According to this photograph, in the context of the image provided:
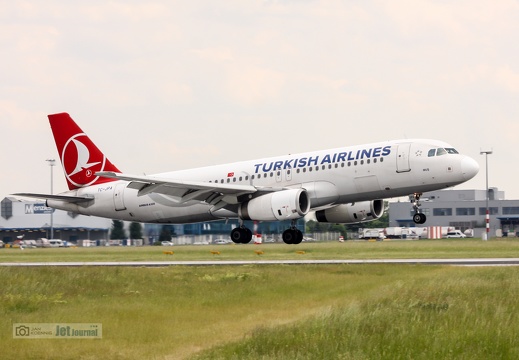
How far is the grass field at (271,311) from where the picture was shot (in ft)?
57.6

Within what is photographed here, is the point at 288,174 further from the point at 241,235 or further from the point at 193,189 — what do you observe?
the point at 241,235

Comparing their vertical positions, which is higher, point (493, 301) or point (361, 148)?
point (361, 148)

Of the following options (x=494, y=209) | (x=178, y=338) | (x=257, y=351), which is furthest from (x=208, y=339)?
(x=494, y=209)

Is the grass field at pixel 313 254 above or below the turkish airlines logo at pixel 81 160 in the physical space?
below

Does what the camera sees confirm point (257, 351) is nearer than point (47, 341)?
Yes

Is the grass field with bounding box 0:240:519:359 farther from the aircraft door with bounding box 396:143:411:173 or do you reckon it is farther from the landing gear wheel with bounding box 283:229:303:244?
the landing gear wheel with bounding box 283:229:303:244

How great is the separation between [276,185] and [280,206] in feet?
8.94

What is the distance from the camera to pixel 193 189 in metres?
47.1

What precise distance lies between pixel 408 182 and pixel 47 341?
2734 centimetres

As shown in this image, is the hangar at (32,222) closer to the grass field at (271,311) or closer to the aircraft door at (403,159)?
the aircraft door at (403,159)

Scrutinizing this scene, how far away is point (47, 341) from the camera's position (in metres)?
19.1

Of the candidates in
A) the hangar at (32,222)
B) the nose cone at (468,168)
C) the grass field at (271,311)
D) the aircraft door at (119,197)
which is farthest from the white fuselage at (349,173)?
the hangar at (32,222)

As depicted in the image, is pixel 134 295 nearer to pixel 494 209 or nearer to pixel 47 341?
pixel 47 341

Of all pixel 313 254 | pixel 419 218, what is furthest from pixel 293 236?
pixel 419 218
